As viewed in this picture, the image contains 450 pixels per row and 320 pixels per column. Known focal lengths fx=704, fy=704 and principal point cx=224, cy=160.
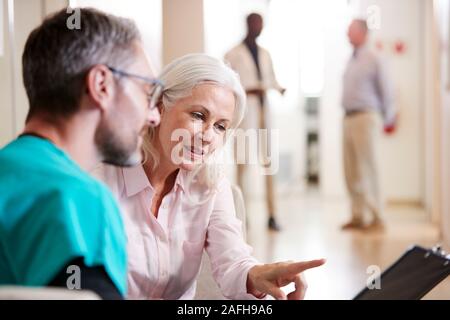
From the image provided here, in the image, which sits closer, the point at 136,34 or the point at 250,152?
the point at 136,34

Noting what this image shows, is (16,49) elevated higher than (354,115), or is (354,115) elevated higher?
(16,49)

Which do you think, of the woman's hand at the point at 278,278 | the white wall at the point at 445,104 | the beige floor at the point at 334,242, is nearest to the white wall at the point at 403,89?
the beige floor at the point at 334,242

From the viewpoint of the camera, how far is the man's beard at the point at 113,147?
0.76m

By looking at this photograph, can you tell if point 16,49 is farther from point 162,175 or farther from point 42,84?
point 42,84

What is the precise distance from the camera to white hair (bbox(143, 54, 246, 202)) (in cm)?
108

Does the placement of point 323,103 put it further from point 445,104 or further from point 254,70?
point 254,70

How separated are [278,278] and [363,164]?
2.86 m

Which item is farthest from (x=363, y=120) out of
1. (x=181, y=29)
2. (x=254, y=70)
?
(x=181, y=29)

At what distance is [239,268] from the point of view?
1089mm

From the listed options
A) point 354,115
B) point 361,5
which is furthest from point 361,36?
point 361,5

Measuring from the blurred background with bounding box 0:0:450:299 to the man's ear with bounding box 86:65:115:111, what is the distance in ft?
1.19

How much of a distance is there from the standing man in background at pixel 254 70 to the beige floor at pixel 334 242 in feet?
1.86

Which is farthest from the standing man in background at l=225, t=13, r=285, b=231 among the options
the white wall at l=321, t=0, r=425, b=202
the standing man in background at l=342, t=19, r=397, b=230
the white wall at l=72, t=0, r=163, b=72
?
the white wall at l=321, t=0, r=425, b=202

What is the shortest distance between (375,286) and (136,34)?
0.59 metres
